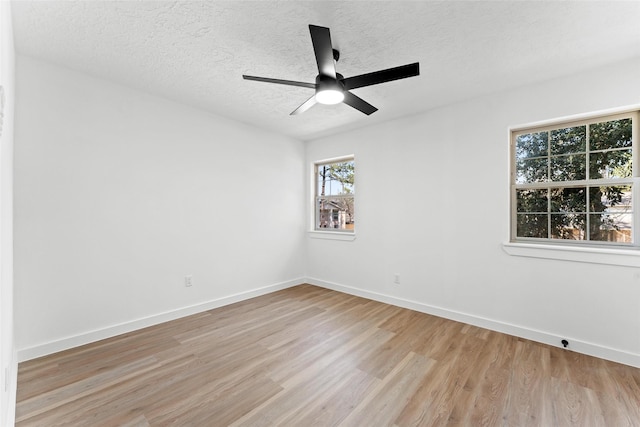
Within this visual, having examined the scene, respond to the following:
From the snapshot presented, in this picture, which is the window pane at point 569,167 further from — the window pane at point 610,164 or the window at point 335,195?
the window at point 335,195

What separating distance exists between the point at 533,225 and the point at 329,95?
2614 millimetres

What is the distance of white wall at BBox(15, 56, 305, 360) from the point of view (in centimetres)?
243

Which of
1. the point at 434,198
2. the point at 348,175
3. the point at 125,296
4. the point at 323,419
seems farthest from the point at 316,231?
the point at 323,419

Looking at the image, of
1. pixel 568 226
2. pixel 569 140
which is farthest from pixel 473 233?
pixel 569 140

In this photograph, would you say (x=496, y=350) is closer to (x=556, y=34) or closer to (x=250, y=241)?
(x=556, y=34)

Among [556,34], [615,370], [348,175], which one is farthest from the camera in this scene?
[348,175]

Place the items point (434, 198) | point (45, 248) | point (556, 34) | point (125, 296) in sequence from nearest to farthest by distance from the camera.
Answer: point (556, 34) → point (45, 248) → point (125, 296) → point (434, 198)

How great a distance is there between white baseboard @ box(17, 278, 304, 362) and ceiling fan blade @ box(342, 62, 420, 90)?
315 cm

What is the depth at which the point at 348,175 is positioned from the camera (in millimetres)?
4676

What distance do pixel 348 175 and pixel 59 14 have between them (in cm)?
368

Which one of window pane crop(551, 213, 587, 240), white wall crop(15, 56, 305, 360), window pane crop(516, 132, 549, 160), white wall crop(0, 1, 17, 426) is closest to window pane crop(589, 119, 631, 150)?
window pane crop(516, 132, 549, 160)

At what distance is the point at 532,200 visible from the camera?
296 cm

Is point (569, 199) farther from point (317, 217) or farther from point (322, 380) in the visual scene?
point (317, 217)

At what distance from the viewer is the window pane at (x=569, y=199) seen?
2.71 metres
